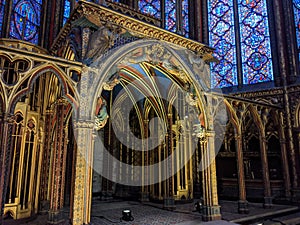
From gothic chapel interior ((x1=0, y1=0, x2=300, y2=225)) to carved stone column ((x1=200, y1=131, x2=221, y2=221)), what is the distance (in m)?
0.04

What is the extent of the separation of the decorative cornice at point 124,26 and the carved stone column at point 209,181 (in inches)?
109

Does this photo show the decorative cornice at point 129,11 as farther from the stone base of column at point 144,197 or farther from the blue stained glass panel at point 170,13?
the stone base of column at point 144,197

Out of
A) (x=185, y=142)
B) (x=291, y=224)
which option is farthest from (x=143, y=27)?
(x=291, y=224)

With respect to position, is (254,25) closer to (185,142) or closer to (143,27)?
(185,142)

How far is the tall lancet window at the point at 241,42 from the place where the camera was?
1259 centimetres

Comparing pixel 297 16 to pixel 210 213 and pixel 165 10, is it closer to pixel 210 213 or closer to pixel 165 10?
pixel 165 10

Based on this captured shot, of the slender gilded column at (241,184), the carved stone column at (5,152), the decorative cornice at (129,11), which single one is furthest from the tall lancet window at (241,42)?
the carved stone column at (5,152)

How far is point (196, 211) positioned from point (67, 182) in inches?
222

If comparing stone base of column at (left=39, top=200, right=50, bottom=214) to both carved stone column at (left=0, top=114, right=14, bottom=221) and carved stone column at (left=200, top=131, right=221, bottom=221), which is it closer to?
Answer: carved stone column at (left=0, top=114, right=14, bottom=221)

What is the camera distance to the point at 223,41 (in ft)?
44.9

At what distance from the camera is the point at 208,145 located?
805cm

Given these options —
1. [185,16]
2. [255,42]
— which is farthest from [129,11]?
[185,16]

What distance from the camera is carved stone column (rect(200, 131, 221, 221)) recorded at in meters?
7.41

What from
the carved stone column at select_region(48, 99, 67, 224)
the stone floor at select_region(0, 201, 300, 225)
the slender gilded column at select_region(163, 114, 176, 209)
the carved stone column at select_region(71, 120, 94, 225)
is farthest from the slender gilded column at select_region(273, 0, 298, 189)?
the carved stone column at select_region(48, 99, 67, 224)
